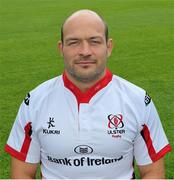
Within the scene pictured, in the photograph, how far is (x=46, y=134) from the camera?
8.87 feet

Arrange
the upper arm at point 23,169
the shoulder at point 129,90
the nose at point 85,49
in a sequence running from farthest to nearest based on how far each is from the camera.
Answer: the upper arm at point 23,169
the shoulder at point 129,90
the nose at point 85,49

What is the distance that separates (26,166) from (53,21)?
1482 cm

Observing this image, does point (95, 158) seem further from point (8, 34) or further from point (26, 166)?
point (8, 34)

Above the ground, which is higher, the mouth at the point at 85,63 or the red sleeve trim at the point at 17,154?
the mouth at the point at 85,63

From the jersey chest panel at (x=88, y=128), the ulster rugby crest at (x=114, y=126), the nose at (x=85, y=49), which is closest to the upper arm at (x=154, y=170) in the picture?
the jersey chest panel at (x=88, y=128)

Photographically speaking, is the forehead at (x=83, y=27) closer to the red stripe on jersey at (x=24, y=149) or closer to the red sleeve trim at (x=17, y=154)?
the red stripe on jersey at (x=24, y=149)

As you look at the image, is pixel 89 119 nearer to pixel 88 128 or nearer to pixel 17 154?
pixel 88 128

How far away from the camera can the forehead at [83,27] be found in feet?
8.54

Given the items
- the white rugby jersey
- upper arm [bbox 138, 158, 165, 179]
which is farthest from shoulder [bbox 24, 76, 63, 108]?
upper arm [bbox 138, 158, 165, 179]

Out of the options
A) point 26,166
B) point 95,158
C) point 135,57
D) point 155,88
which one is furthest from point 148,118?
point 135,57

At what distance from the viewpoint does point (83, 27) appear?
261 centimetres

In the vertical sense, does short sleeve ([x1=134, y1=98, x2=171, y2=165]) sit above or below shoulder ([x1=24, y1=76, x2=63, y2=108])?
below

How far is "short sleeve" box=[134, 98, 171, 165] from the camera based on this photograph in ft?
8.84

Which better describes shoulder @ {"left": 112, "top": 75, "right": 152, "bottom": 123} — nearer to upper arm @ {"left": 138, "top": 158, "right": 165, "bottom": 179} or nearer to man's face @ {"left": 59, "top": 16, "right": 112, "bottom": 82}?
man's face @ {"left": 59, "top": 16, "right": 112, "bottom": 82}
